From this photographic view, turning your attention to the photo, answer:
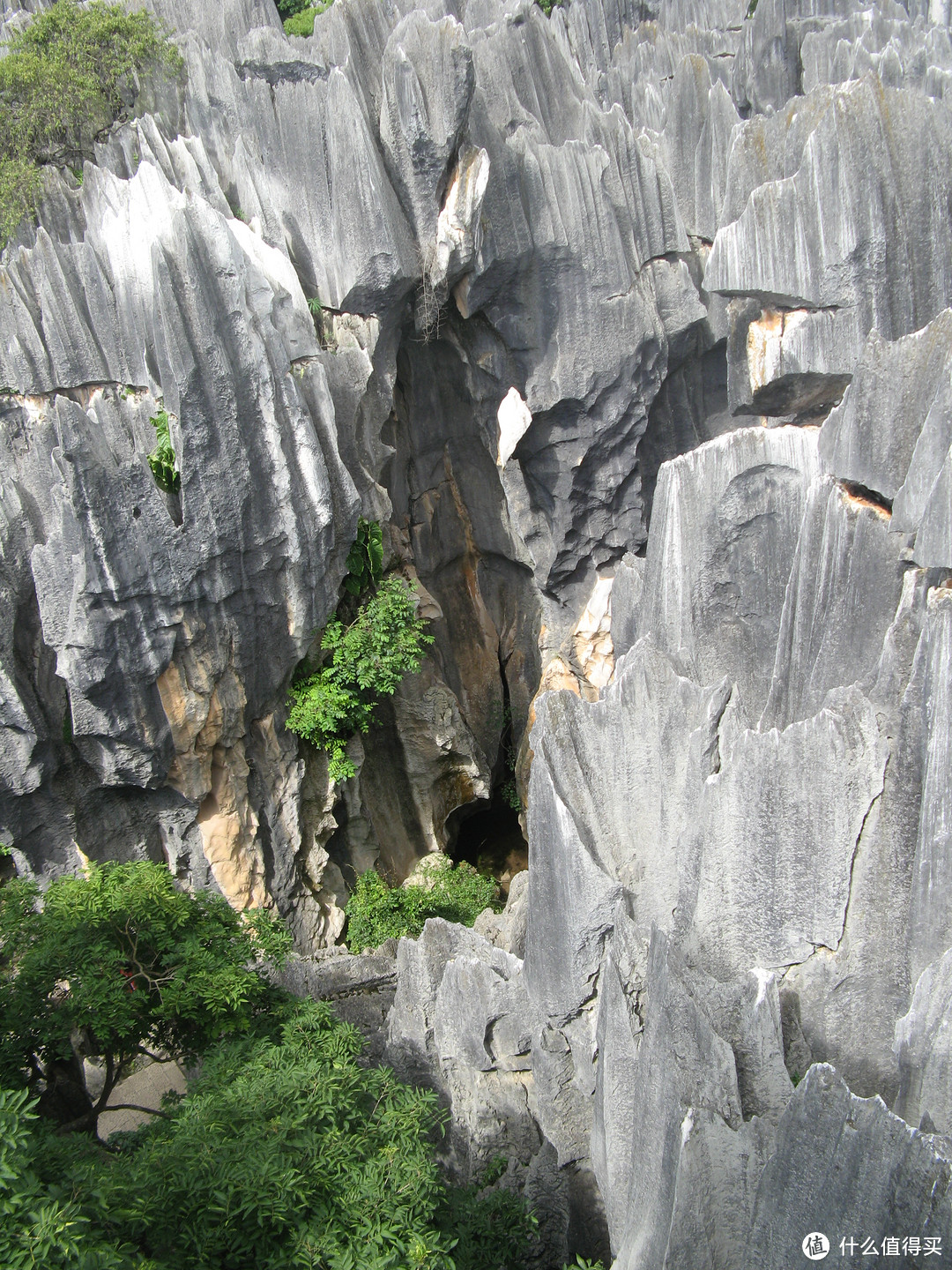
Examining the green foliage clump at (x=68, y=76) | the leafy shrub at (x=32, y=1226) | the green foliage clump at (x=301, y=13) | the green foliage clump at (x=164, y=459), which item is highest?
the green foliage clump at (x=301, y=13)

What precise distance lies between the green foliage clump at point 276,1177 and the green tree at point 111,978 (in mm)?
1009

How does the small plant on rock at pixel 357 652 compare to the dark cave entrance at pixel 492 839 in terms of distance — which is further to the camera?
the dark cave entrance at pixel 492 839

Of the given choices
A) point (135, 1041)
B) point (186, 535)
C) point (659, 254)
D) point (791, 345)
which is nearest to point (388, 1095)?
point (135, 1041)

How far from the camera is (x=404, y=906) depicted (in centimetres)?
1711

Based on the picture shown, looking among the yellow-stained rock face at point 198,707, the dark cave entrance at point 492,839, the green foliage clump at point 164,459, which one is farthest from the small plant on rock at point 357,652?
the dark cave entrance at point 492,839

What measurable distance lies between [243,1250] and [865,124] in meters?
15.1

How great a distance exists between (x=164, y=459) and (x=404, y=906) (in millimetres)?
9164

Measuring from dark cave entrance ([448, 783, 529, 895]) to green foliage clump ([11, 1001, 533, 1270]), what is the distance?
13.8 metres

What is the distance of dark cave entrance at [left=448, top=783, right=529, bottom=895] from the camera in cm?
2212

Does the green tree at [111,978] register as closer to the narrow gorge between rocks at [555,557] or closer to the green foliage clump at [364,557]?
the narrow gorge between rocks at [555,557]

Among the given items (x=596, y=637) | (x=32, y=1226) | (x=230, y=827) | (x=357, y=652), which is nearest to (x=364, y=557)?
(x=357, y=652)

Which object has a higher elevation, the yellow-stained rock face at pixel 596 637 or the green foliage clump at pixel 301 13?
the green foliage clump at pixel 301 13

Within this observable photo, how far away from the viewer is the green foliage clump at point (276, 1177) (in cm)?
619

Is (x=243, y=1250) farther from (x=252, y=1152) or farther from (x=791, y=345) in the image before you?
(x=791, y=345)
